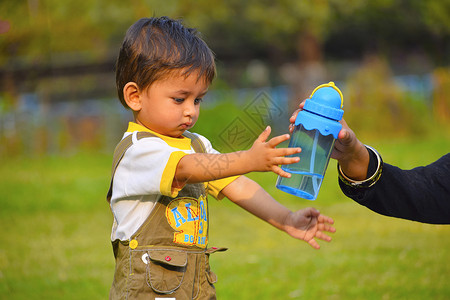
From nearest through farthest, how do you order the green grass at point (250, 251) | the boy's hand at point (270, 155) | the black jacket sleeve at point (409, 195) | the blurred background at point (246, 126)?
the boy's hand at point (270, 155) < the black jacket sleeve at point (409, 195) < the green grass at point (250, 251) < the blurred background at point (246, 126)

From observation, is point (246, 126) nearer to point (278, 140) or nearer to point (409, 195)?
point (278, 140)

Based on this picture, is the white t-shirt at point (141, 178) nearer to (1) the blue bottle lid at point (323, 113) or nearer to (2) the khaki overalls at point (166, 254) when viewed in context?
(2) the khaki overalls at point (166, 254)

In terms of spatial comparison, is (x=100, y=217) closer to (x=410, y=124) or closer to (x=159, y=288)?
(x=159, y=288)

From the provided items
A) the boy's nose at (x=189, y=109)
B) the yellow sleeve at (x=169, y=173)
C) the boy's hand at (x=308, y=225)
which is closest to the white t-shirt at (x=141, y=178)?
the yellow sleeve at (x=169, y=173)

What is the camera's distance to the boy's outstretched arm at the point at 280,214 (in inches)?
103

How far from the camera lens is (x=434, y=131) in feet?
45.6

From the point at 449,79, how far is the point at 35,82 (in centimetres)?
1366

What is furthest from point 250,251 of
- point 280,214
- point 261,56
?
point 261,56

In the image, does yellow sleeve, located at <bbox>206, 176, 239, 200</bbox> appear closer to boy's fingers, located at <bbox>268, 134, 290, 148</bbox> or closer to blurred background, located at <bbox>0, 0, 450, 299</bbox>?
blurred background, located at <bbox>0, 0, 450, 299</bbox>

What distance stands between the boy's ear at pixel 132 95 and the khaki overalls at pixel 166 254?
145mm

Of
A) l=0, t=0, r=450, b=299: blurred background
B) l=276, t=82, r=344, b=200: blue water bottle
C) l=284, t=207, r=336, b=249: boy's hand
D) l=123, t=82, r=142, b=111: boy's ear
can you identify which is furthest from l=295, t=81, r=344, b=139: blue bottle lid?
l=123, t=82, r=142, b=111: boy's ear

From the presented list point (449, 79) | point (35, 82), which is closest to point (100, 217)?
point (449, 79)

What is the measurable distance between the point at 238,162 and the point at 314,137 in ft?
1.18

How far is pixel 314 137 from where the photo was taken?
2.25m
